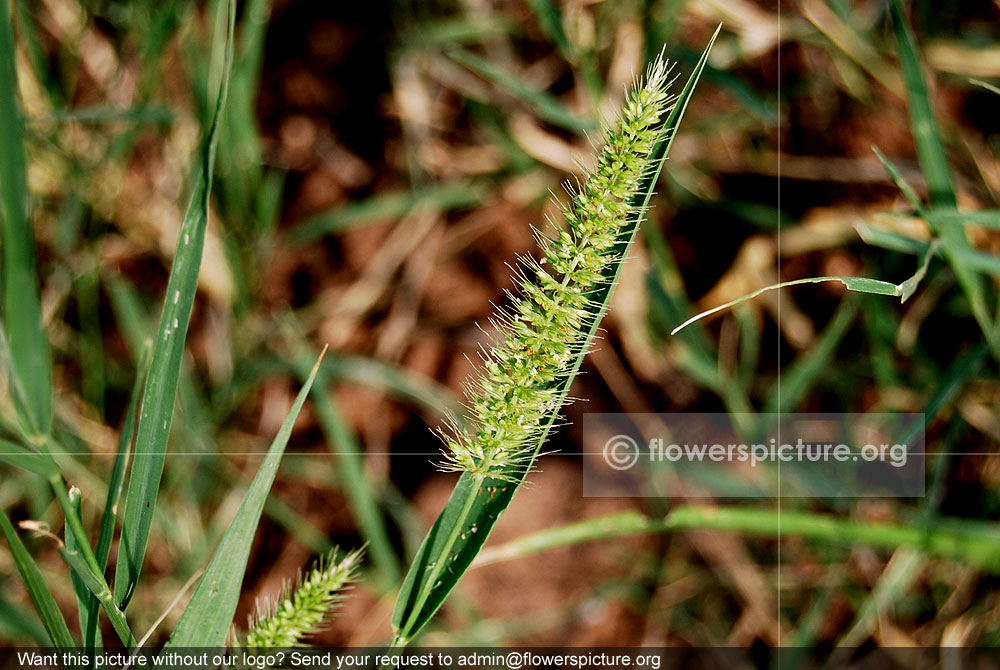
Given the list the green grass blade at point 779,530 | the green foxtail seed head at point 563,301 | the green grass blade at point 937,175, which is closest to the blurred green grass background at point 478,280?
the green grass blade at point 779,530

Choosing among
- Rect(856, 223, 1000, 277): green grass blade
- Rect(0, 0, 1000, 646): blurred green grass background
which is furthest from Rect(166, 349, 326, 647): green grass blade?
Rect(856, 223, 1000, 277): green grass blade

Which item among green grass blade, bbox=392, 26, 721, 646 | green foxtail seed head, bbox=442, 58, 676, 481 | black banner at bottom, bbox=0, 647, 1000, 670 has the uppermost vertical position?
green foxtail seed head, bbox=442, 58, 676, 481

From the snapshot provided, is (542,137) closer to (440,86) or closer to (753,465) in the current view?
(440,86)

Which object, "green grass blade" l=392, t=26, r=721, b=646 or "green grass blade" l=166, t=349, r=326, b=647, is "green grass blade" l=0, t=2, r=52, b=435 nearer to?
"green grass blade" l=166, t=349, r=326, b=647

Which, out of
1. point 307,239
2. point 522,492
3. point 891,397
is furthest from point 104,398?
point 891,397

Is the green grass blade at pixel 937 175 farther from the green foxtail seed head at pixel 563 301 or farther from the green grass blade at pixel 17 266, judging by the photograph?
the green grass blade at pixel 17 266

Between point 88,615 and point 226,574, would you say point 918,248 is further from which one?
point 88,615
